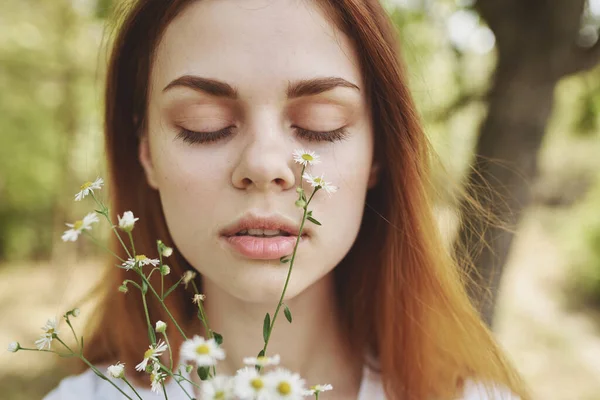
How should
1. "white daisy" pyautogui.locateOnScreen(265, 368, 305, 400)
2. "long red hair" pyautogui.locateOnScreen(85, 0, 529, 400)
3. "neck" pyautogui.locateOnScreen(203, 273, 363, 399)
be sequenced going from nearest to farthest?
1. "white daisy" pyautogui.locateOnScreen(265, 368, 305, 400)
2. "long red hair" pyautogui.locateOnScreen(85, 0, 529, 400)
3. "neck" pyautogui.locateOnScreen(203, 273, 363, 399)

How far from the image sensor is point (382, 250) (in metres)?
1.44

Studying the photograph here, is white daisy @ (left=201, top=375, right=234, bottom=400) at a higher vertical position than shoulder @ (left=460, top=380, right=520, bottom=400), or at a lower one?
lower

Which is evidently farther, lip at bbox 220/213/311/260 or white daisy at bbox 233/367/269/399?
lip at bbox 220/213/311/260

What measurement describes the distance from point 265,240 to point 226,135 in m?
0.23

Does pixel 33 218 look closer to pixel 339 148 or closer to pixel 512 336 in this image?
pixel 512 336

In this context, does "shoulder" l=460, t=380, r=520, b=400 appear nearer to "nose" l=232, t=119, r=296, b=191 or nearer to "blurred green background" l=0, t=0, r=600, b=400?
"blurred green background" l=0, t=0, r=600, b=400

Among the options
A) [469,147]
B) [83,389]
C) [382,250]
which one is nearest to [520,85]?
[469,147]

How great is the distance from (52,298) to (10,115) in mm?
2405

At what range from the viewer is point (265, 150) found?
1018 millimetres

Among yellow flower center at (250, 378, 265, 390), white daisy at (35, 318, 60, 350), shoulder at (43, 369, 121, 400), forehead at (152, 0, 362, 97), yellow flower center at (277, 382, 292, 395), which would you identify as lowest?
yellow flower center at (277, 382, 292, 395)

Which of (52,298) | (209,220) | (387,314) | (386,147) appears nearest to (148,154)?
(209,220)

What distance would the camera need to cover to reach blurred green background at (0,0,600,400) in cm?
205

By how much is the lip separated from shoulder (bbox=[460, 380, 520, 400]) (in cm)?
72

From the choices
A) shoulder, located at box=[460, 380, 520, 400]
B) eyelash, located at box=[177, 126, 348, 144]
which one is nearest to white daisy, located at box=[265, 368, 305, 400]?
eyelash, located at box=[177, 126, 348, 144]
